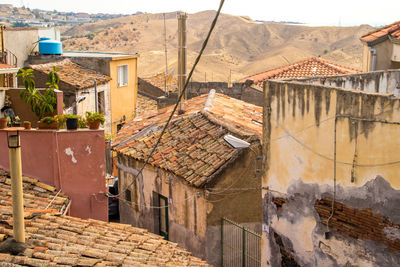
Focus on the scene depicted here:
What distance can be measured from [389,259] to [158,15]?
10839 centimetres

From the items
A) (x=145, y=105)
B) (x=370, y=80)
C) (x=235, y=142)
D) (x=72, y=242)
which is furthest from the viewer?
(x=145, y=105)

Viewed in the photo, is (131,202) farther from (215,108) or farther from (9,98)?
(9,98)

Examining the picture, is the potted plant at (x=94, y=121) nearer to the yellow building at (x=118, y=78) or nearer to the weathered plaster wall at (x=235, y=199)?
the weathered plaster wall at (x=235, y=199)

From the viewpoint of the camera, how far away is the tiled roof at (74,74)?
21.6 meters

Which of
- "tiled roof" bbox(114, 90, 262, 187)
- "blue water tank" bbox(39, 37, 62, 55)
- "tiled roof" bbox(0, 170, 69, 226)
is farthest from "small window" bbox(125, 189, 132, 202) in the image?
"blue water tank" bbox(39, 37, 62, 55)

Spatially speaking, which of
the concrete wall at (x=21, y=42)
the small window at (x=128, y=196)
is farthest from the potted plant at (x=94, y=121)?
the concrete wall at (x=21, y=42)

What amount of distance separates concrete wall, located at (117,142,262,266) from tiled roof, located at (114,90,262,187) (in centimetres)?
33

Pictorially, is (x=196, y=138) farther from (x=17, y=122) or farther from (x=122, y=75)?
(x=122, y=75)

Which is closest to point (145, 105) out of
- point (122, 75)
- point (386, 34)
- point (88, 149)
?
point (122, 75)

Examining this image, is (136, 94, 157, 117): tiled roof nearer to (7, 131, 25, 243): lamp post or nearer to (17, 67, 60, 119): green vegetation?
(17, 67, 60, 119): green vegetation

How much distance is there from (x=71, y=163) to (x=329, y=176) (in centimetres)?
505

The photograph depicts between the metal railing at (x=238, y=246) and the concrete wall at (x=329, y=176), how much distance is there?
1.91 meters

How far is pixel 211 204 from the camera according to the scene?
12.9 m

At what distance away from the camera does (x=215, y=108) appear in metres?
16.8
